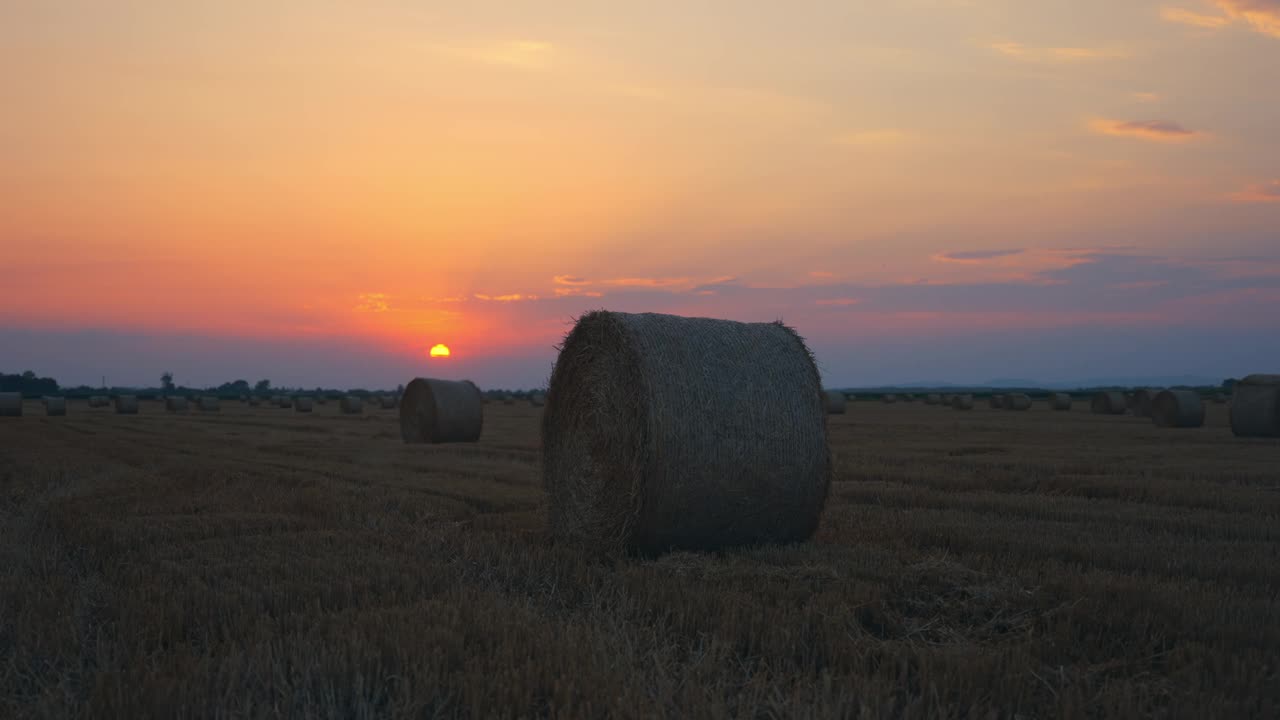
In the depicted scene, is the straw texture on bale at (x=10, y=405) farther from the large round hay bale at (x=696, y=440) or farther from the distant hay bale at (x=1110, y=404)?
the distant hay bale at (x=1110, y=404)

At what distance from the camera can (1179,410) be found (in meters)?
28.7

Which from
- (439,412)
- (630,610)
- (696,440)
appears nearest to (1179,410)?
(439,412)

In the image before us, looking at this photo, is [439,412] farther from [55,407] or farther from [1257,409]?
[55,407]

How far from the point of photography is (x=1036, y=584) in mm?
6680

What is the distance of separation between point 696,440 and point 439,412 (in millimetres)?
16055

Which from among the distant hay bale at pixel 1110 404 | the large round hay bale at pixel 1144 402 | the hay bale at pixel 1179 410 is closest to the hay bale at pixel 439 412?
the hay bale at pixel 1179 410

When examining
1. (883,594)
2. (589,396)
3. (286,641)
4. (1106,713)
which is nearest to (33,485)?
(589,396)

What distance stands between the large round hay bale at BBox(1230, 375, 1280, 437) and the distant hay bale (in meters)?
16.8

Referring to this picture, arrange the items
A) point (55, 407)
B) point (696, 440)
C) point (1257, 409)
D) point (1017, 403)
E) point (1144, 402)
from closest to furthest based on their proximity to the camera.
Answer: point (696, 440), point (1257, 409), point (1144, 402), point (55, 407), point (1017, 403)

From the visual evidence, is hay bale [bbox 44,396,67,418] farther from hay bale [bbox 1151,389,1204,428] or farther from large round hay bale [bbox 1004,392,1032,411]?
hay bale [bbox 1151,389,1204,428]

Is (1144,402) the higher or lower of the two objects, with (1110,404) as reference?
higher

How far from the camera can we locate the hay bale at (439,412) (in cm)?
2395

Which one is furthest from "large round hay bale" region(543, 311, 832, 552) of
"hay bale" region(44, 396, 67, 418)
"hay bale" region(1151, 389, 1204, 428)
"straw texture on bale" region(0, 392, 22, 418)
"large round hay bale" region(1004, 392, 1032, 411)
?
"hay bale" region(44, 396, 67, 418)

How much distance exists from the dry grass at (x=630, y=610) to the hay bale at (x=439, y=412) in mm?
11876
